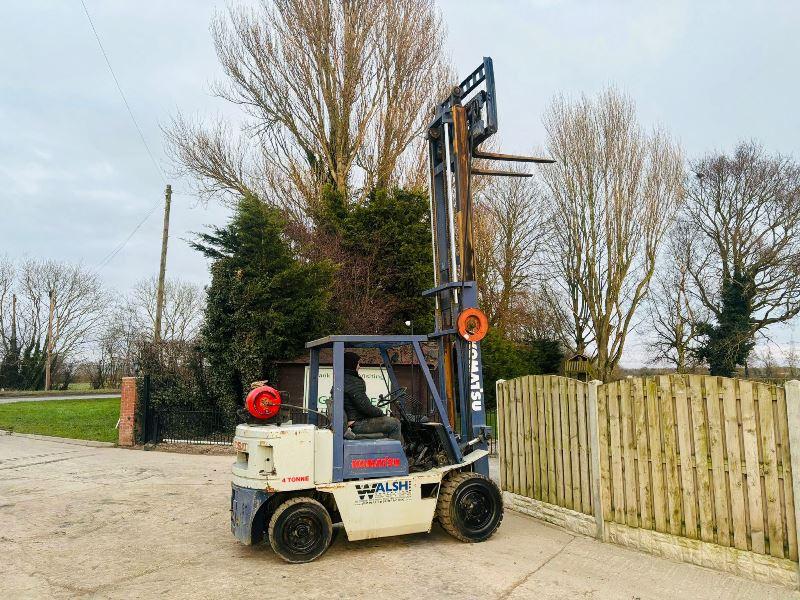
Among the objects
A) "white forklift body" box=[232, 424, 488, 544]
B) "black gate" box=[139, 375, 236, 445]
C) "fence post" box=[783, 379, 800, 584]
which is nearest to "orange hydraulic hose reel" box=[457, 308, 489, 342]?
"white forklift body" box=[232, 424, 488, 544]

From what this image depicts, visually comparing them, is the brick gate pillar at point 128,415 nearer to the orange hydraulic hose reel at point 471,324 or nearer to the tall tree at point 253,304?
the tall tree at point 253,304

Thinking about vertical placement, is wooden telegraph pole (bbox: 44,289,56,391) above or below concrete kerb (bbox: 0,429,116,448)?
above

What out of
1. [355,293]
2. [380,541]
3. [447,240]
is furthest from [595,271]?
[380,541]

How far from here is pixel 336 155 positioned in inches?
963

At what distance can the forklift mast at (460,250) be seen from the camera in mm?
7621

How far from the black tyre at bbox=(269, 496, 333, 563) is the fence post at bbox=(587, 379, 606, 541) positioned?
3097 millimetres

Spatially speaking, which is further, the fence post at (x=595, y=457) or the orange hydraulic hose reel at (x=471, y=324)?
the orange hydraulic hose reel at (x=471, y=324)

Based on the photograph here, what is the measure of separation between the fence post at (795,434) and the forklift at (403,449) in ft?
9.49

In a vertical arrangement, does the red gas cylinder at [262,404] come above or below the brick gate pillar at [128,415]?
above

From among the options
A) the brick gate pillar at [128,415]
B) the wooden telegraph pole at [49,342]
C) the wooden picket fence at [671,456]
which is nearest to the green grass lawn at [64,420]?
the brick gate pillar at [128,415]

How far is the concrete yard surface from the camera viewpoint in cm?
545

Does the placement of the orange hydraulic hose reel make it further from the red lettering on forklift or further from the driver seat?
the red lettering on forklift

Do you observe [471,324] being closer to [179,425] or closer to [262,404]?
[262,404]

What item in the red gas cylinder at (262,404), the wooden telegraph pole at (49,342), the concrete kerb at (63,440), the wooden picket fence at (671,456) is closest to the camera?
the wooden picket fence at (671,456)
